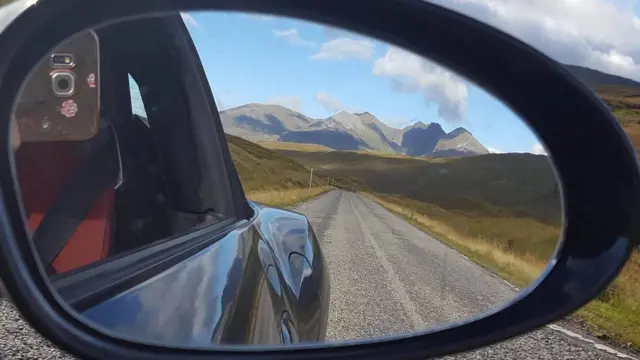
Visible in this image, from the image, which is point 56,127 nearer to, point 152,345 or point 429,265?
point 152,345

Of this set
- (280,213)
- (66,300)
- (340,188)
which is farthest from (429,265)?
(66,300)

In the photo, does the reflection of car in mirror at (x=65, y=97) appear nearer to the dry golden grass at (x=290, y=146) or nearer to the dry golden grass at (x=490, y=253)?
the dry golden grass at (x=290, y=146)

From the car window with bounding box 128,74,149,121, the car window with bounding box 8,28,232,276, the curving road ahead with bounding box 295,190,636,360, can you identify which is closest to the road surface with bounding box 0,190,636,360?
the curving road ahead with bounding box 295,190,636,360

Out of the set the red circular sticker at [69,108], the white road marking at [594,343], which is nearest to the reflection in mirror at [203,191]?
the red circular sticker at [69,108]

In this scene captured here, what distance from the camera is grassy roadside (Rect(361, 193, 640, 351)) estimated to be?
5.77 feet

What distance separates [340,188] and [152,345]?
0.65 metres

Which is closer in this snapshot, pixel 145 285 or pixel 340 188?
pixel 145 285

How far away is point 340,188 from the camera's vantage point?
1693 mm

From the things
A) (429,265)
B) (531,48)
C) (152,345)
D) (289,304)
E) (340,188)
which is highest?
(531,48)

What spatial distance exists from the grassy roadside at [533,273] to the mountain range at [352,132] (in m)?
0.16

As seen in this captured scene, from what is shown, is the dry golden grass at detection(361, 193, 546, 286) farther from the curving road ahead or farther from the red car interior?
the red car interior

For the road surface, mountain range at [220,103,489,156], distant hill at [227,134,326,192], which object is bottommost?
the road surface

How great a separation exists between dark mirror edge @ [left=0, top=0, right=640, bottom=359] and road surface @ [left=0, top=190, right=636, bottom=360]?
0.21 meters

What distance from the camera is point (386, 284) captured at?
526 cm
